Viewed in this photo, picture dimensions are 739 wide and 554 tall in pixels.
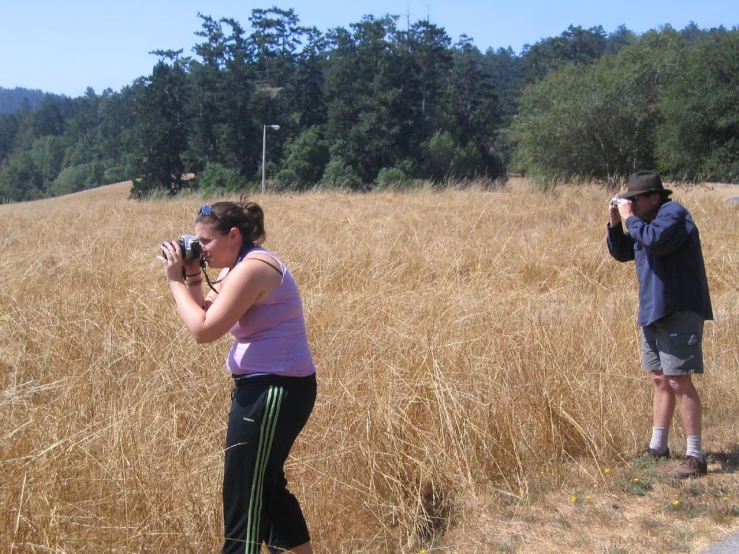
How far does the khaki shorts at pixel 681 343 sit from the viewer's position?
4.15 m

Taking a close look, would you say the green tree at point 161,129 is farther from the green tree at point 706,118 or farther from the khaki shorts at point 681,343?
the khaki shorts at point 681,343

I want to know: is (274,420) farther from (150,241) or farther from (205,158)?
(205,158)

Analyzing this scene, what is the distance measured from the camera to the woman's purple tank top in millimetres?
2891

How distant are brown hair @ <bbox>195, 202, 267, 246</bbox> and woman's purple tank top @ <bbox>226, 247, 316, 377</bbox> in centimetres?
14

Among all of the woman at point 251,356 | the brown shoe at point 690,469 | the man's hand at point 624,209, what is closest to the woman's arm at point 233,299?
the woman at point 251,356

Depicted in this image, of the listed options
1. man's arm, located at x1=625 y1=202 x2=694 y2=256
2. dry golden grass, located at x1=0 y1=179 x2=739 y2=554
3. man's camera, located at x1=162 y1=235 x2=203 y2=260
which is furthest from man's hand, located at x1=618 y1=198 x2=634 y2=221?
man's camera, located at x1=162 y1=235 x2=203 y2=260

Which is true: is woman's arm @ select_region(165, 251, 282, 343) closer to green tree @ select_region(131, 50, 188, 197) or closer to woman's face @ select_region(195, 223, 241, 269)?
woman's face @ select_region(195, 223, 241, 269)

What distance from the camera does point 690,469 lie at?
4102mm

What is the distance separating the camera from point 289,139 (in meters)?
65.5

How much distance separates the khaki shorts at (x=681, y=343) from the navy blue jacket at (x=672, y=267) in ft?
0.21

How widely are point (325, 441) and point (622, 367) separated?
231 cm

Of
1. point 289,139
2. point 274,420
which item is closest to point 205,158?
point 289,139

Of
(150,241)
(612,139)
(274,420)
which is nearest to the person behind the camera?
(274,420)

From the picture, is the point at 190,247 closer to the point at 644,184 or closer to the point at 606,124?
the point at 644,184
